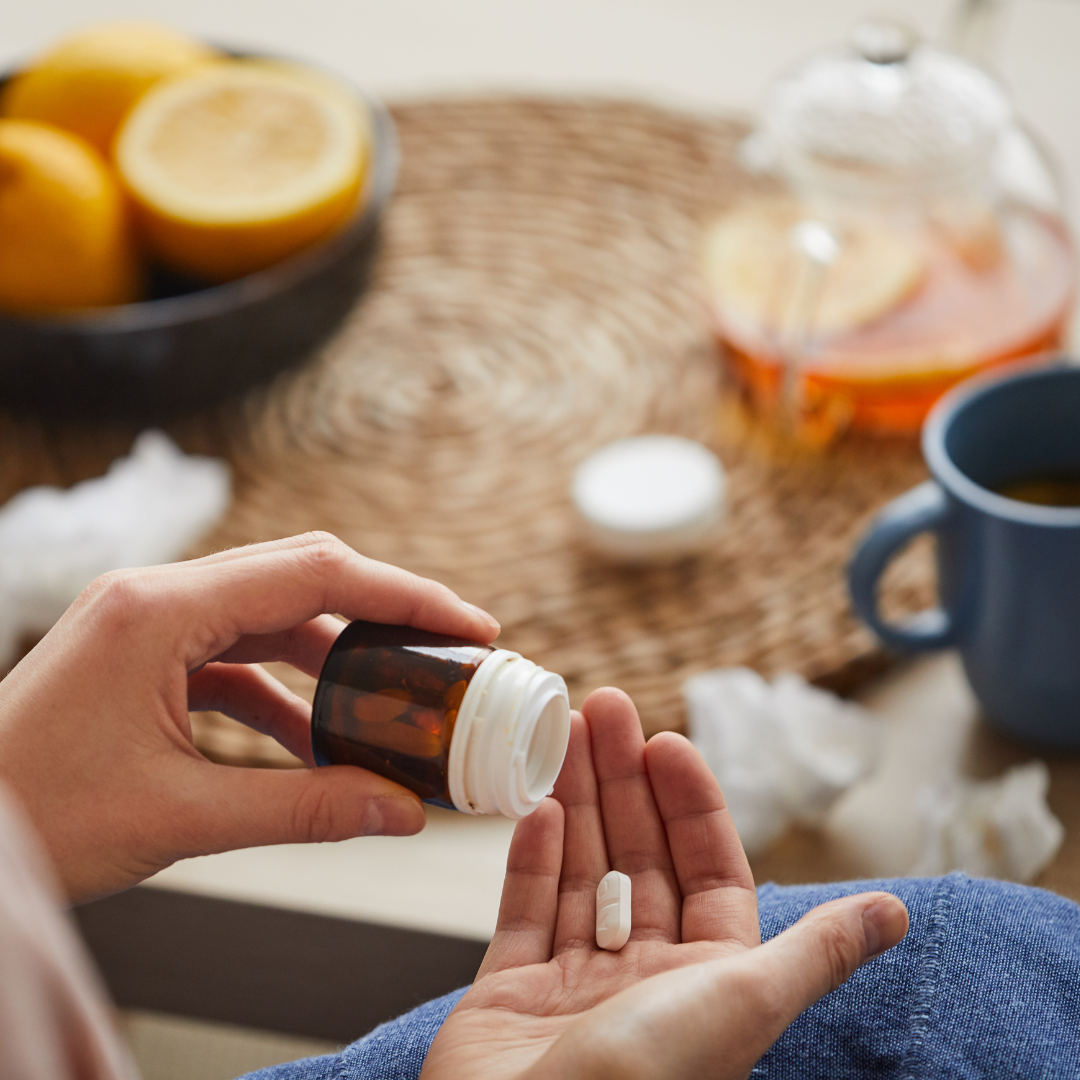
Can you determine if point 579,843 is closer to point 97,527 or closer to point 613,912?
point 613,912

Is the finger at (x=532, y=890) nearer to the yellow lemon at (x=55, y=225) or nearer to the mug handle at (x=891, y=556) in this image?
the mug handle at (x=891, y=556)

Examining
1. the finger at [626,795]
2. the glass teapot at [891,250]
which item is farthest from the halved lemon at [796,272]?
the finger at [626,795]

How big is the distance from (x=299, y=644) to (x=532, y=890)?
108 millimetres

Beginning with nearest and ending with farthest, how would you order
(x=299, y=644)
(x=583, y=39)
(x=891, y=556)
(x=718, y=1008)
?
(x=718, y=1008) → (x=299, y=644) → (x=891, y=556) → (x=583, y=39)

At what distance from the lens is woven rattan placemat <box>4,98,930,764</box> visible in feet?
1.92

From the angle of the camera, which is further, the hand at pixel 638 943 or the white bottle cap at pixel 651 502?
the white bottle cap at pixel 651 502

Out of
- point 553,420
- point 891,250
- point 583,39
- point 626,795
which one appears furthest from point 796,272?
point 583,39

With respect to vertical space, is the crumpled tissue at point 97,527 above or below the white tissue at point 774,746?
above

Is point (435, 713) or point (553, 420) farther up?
point (435, 713)

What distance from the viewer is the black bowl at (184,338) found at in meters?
0.64

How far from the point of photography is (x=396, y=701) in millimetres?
332

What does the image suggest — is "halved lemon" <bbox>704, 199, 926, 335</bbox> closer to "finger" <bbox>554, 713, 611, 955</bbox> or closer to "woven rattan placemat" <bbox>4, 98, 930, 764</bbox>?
"woven rattan placemat" <bbox>4, 98, 930, 764</bbox>

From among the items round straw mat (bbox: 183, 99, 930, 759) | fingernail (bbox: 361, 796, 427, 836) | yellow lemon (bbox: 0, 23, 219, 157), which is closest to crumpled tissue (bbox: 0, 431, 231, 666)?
round straw mat (bbox: 183, 99, 930, 759)

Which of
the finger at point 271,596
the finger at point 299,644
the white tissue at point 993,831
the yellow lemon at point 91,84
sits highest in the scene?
the yellow lemon at point 91,84
